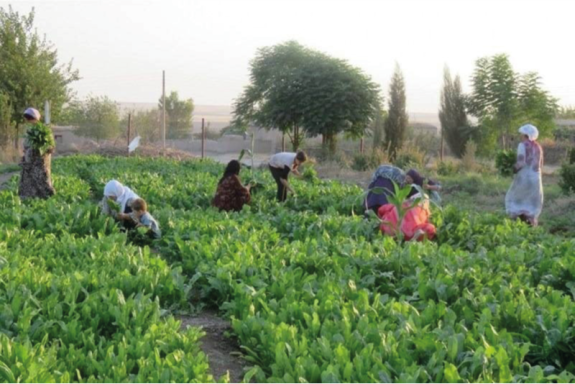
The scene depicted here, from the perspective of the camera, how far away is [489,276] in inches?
233

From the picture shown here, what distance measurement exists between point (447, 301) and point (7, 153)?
2507cm

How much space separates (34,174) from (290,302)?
283 inches

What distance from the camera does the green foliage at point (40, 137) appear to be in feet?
35.4

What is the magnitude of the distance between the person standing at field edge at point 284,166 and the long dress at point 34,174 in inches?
142

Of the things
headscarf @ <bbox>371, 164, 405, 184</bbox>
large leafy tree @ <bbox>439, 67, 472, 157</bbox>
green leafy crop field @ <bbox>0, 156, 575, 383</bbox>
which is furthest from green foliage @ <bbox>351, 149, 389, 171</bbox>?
green leafy crop field @ <bbox>0, 156, 575, 383</bbox>

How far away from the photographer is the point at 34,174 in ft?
36.6

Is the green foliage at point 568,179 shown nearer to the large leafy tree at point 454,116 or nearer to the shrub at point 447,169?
the shrub at point 447,169

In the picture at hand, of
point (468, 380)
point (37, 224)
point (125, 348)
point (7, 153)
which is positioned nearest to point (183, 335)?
point (125, 348)

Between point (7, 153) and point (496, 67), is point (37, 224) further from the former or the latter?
point (496, 67)

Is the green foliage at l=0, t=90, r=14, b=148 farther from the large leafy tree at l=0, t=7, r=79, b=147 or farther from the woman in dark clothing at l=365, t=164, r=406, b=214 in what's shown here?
the woman in dark clothing at l=365, t=164, r=406, b=214

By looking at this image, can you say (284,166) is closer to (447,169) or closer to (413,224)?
(413,224)

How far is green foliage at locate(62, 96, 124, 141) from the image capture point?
4159 cm

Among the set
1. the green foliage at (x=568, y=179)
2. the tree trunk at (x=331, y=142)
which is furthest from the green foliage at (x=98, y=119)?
the green foliage at (x=568, y=179)

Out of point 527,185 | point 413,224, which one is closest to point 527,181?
point 527,185
